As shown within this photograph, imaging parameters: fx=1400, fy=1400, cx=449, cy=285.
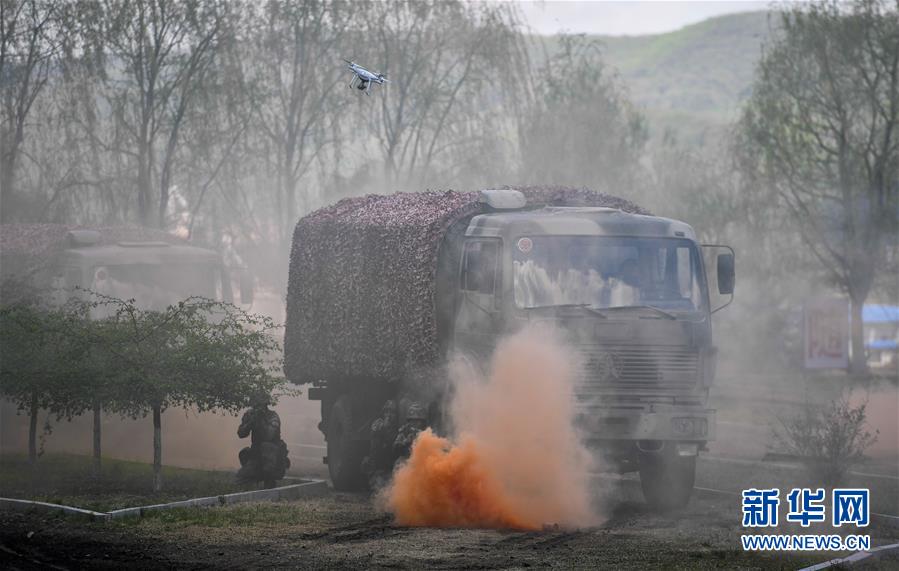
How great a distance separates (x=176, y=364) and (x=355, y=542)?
482 cm

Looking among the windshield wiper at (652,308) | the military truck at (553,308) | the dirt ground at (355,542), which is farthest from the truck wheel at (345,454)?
the windshield wiper at (652,308)

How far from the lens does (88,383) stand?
17859mm

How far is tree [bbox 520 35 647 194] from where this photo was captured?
41688 millimetres

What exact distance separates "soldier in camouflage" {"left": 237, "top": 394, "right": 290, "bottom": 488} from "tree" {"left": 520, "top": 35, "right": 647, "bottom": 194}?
76.2 feet

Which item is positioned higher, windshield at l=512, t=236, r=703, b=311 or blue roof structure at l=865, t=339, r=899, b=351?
windshield at l=512, t=236, r=703, b=311

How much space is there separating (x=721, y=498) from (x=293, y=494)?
552cm

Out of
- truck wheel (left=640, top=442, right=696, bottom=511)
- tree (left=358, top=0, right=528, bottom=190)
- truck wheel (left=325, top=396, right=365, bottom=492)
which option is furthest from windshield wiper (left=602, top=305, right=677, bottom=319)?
tree (left=358, top=0, right=528, bottom=190)

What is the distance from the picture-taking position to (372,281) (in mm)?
18875

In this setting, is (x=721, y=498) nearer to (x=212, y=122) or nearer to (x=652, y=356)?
(x=652, y=356)

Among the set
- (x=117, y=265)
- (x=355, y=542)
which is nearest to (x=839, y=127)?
(x=117, y=265)

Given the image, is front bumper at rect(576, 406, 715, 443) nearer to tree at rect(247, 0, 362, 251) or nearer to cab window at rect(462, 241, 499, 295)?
cab window at rect(462, 241, 499, 295)

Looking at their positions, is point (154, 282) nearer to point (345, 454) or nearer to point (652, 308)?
point (345, 454)

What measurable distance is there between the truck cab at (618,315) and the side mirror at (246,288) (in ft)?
37.1

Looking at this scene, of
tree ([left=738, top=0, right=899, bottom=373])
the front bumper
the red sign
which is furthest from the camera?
the red sign
